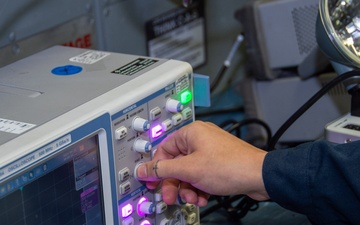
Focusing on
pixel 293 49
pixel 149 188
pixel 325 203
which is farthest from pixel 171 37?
pixel 325 203

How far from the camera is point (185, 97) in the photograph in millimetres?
1093

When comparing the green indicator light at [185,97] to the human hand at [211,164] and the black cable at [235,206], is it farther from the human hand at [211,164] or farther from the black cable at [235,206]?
the black cable at [235,206]

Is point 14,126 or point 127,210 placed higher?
point 14,126

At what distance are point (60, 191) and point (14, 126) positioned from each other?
0.11 meters

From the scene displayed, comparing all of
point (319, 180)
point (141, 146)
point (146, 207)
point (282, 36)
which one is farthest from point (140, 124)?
point (282, 36)

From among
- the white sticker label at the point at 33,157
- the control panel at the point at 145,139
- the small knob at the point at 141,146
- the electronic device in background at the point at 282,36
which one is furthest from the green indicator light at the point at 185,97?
the electronic device in background at the point at 282,36

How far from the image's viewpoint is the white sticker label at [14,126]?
2.97 ft

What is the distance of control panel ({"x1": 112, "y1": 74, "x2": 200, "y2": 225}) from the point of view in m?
1.00

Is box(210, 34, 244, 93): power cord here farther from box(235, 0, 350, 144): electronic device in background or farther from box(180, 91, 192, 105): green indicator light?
box(180, 91, 192, 105): green indicator light

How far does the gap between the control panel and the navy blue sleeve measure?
17 centimetres

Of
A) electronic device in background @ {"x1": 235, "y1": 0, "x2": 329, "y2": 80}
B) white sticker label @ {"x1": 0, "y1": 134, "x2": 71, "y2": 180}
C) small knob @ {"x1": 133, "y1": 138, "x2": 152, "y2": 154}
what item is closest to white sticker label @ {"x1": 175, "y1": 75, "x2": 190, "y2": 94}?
small knob @ {"x1": 133, "y1": 138, "x2": 152, "y2": 154}

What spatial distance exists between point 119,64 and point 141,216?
0.80 feet

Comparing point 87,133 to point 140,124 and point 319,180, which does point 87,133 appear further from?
point 319,180

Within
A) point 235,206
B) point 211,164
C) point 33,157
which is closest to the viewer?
point 33,157
